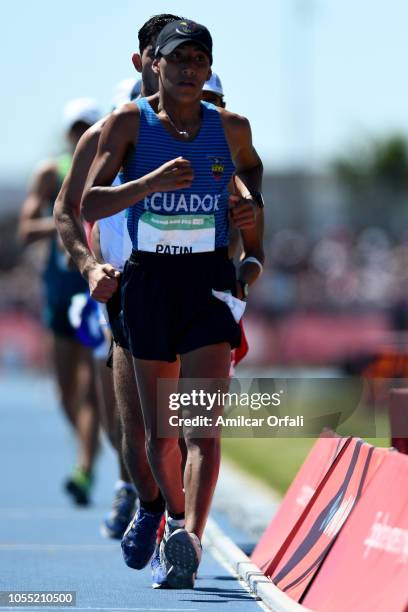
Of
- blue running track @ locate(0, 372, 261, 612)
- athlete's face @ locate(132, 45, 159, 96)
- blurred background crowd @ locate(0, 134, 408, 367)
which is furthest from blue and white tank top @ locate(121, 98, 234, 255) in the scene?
blurred background crowd @ locate(0, 134, 408, 367)

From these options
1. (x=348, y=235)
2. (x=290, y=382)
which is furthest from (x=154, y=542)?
(x=348, y=235)

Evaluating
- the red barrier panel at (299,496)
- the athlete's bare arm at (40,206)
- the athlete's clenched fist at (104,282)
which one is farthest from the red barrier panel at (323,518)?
the athlete's bare arm at (40,206)

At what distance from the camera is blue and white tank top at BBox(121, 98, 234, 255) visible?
6328 mm

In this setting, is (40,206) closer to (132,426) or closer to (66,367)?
(66,367)

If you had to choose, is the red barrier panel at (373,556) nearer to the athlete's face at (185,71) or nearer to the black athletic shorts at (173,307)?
the black athletic shorts at (173,307)

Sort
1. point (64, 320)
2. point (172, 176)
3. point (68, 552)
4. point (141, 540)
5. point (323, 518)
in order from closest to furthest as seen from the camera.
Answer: point (172, 176) < point (323, 518) < point (141, 540) < point (68, 552) < point (64, 320)

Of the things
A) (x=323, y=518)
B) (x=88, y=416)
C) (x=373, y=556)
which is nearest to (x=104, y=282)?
(x=323, y=518)

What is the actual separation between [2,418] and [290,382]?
14.8 metres

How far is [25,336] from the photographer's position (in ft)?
104

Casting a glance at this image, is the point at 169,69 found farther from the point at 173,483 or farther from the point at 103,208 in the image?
the point at 173,483

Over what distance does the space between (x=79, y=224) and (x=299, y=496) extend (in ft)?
5.19

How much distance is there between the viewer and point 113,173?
6.34 m

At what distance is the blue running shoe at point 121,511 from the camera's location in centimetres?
858

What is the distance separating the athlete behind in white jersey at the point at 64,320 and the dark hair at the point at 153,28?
3.16 meters
